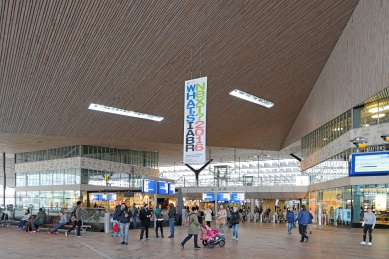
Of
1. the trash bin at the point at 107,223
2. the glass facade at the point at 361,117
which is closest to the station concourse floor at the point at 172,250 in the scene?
the trash bin at the point at 107,223

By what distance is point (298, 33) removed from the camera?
842 inches

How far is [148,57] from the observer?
2138cm

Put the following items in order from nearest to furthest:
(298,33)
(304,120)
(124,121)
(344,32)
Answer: (298,33)
(344,32)
(124,121)
(304,120)

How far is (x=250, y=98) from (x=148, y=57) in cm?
950

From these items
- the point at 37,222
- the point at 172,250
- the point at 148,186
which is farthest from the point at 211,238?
the point at 37,222

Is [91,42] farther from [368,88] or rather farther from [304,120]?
[304,120]

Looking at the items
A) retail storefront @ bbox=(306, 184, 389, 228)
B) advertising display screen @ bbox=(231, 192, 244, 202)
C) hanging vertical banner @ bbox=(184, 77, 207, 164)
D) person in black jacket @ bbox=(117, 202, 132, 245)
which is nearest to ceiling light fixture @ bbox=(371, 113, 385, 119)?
retail storefront @ bbox=(306, 184, 389, 228)

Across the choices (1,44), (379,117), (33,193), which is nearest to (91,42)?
(1,44)

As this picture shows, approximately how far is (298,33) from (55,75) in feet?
39.0

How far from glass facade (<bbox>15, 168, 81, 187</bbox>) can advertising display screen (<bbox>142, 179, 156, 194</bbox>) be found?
58.6 feet

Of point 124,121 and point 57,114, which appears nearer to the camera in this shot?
point 57,114

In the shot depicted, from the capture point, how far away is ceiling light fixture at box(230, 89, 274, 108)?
27684 mm

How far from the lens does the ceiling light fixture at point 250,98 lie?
1090 inches

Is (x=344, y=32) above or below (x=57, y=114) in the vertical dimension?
above
